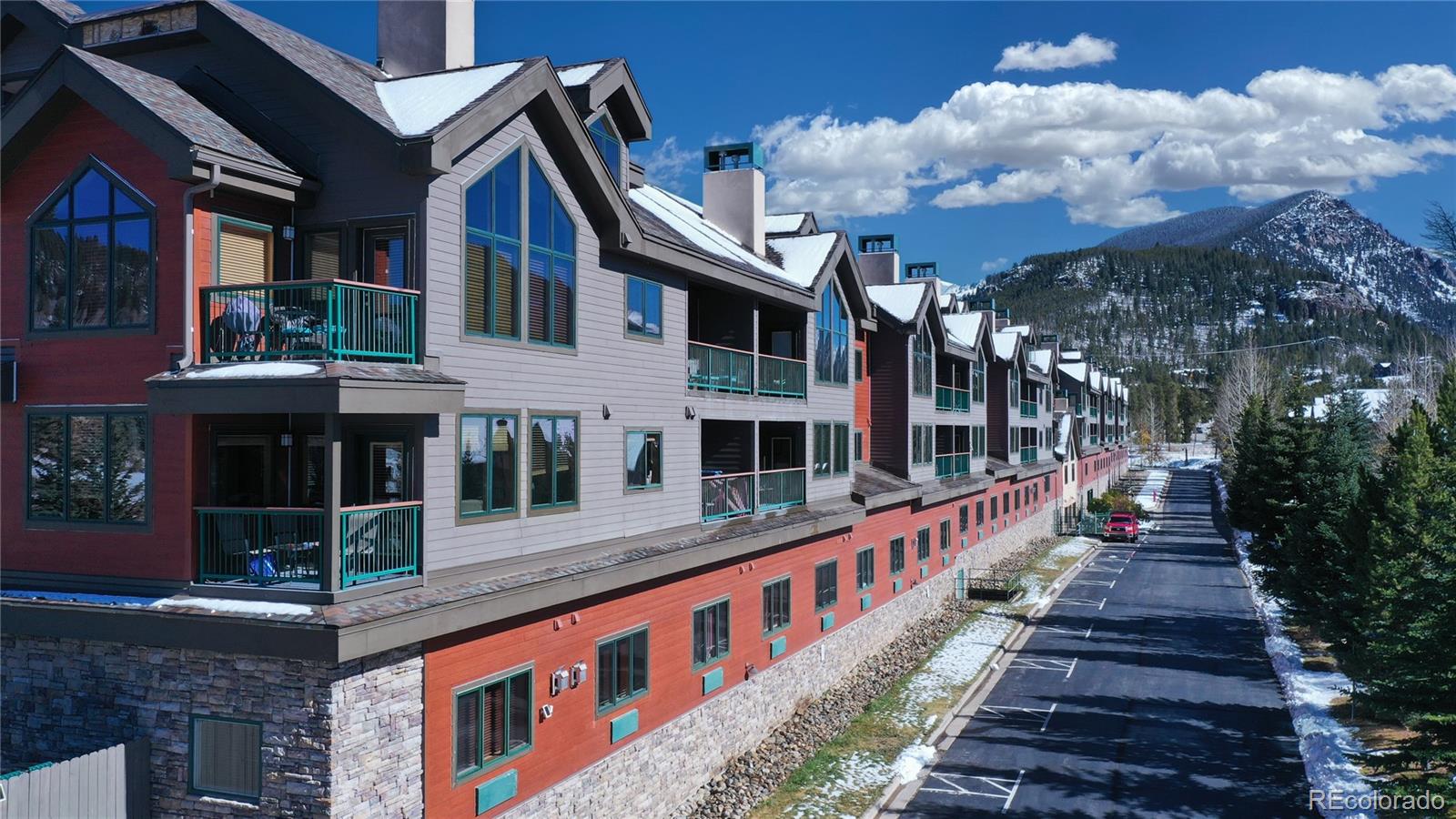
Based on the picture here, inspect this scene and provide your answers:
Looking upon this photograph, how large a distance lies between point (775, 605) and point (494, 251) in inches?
478

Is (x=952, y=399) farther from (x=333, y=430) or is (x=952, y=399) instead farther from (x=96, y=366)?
(x=96, y=366)

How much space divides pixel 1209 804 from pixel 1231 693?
9.50 meters

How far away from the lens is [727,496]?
2175cm

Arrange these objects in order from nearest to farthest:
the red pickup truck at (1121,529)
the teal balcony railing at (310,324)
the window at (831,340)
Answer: the teal balcony railing at (310,324), the window at (831,340), the red pickup truck at (1121,529)

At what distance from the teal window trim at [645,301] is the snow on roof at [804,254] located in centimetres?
658

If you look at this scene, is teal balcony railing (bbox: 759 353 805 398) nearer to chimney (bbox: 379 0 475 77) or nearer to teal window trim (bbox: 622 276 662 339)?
teal window trim (bbox: 622 276 662 339)

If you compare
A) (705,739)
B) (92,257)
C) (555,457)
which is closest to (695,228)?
(555,457)

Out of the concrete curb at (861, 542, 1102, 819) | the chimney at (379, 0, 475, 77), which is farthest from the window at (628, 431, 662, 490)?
the chimney at (379, 0, 475, 77)

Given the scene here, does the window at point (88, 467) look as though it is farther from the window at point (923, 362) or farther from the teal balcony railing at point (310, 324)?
the window at point (923, 362)

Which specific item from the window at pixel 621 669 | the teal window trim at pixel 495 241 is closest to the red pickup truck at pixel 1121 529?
the window at pixel 621 669

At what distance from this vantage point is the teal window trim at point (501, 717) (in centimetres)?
1270

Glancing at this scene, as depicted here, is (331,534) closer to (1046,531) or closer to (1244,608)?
(1244,608)

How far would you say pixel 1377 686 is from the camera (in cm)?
1739

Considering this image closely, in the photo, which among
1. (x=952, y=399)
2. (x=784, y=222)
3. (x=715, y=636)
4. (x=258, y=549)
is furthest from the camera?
(x=952, y=399)
